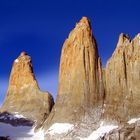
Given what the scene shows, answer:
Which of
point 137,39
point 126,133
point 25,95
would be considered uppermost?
point 137,39

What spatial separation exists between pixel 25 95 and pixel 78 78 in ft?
78.5

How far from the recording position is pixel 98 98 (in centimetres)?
10100

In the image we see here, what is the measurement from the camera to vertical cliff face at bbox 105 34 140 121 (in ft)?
316

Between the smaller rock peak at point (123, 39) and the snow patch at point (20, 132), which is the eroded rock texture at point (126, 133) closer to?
the snow patch at point (20, 132)

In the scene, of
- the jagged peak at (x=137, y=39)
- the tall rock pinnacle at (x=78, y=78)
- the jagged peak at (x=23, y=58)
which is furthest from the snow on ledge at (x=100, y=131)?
the jagged peak at (x=23, y=58)

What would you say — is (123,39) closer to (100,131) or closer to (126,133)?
(100,131)

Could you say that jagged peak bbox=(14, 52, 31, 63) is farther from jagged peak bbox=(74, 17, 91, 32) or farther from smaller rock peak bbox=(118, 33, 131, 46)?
smaller rock peak bbox=(118, 33, 131, 46)

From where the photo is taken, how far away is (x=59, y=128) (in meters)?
95.6

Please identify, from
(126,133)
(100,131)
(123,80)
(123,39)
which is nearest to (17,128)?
(100,131)

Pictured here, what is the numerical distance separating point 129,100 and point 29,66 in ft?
130

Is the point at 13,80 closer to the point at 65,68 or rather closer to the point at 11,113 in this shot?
the point at 11,113

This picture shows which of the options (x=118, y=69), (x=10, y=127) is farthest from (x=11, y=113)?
(x=118, y=69)

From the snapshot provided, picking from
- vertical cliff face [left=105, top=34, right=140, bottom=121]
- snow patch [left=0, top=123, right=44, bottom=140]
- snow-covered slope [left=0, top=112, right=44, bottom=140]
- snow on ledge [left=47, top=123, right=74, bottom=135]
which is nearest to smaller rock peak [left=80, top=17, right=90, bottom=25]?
vertical cliff face [left=105, top=34, right=140, bottom=121]

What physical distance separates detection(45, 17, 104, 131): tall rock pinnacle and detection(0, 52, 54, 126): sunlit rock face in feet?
37.2
